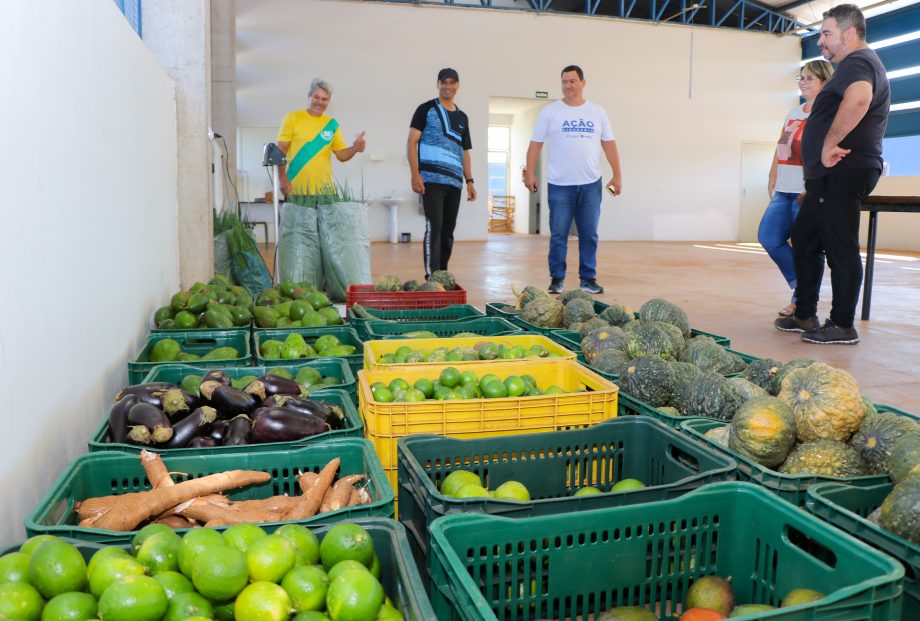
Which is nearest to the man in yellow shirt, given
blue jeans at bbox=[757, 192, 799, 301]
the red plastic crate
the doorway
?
the red plastic crate

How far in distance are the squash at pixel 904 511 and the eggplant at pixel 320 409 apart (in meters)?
1.38

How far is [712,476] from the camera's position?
160cm

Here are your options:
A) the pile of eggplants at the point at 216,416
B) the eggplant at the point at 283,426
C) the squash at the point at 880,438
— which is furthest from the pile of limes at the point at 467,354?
the squash at the point at 880,438

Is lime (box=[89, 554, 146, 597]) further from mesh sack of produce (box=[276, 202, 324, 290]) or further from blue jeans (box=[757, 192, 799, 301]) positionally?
blue jeans (box=[757, 192, 799, 301])

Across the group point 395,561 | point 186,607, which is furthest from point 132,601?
point 395,561

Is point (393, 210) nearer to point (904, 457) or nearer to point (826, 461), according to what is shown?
point (826, 461)

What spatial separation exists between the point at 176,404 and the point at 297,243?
3609 millimetres

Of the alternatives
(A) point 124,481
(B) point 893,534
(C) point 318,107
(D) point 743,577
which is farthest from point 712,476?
(C) point 318,107

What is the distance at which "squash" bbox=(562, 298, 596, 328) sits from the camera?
365 cm

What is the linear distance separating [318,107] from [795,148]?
376 centimetres

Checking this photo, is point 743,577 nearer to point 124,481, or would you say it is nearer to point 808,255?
point 124,481

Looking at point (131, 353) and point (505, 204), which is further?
point (505, 204)

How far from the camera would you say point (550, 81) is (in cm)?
1595

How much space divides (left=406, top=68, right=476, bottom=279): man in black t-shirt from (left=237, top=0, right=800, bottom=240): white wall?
8805 mm
